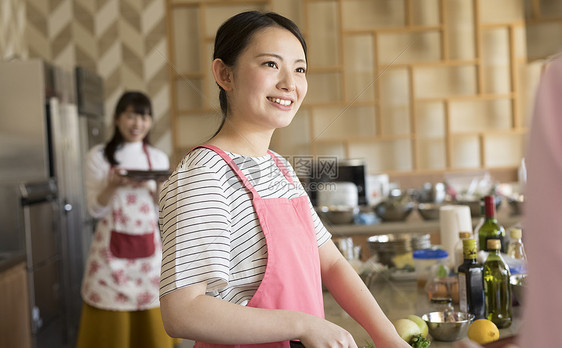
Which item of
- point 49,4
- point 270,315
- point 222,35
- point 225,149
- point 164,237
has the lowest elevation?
point 270,315

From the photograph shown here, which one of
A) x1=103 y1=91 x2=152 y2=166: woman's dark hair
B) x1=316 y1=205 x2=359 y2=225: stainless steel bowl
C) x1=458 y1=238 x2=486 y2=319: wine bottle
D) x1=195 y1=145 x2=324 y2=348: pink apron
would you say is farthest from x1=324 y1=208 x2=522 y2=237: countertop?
x1=195 y1=145 x2=324 y2=348: pink apron

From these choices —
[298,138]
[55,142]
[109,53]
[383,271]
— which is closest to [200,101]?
[298,138]

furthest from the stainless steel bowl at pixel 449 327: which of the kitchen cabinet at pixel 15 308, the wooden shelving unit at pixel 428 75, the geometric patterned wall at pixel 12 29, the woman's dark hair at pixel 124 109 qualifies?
the geometric patterned wall at pixel 12 29

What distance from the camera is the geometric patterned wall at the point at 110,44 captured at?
491 centimetres

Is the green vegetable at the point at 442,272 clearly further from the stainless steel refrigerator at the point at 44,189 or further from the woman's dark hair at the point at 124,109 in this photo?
the stainless steel refrigerator at the point at 44,189

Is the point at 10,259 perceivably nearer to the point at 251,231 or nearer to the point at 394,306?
the point at 394,306

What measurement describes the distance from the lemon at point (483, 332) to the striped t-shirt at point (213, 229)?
1.74 feet

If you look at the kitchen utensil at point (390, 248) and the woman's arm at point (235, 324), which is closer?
the woman's arm at point (235, 324)

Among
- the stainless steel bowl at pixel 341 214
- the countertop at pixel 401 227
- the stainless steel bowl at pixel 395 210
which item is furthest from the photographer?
the stainless steel bowl at pixel 395 210

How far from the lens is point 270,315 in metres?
0.87

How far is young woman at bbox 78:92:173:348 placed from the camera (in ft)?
8.25

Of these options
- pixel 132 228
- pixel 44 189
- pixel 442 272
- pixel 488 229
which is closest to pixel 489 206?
pixel 488 229

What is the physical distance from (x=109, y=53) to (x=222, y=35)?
4.14 m

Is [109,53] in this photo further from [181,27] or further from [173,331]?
[173,331]
